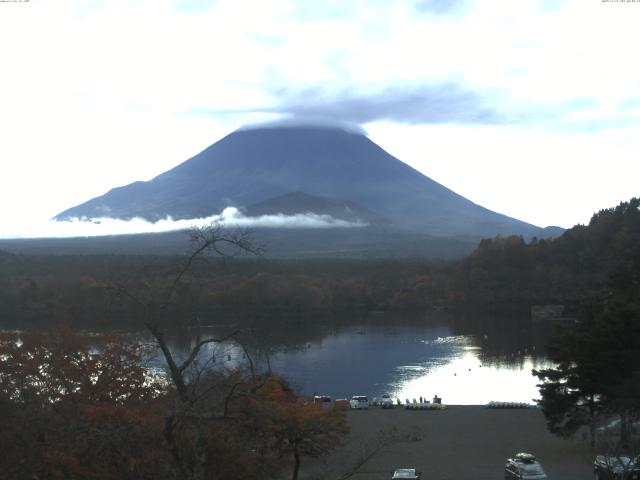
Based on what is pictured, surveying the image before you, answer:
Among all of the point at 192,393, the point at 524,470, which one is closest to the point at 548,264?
the point at 524,470

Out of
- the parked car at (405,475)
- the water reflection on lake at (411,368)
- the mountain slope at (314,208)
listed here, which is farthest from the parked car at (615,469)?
the mountain slope at (314,208)

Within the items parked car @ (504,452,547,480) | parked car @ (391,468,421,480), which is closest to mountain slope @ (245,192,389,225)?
parked car @ (391,468,421,480)

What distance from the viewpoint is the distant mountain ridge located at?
10644 cm

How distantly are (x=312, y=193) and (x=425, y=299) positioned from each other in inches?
2568

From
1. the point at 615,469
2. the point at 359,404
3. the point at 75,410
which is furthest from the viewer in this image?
the point at 359,404

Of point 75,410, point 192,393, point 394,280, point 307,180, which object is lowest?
point 394,280

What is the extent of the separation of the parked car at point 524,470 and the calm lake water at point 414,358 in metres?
5.52

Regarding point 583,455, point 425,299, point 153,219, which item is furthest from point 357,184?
point 583,455

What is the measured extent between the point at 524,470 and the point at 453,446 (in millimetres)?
Answer: 3088

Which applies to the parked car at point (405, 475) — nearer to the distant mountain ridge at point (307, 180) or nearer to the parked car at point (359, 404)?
the parked car at point (359, 404)

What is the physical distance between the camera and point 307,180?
113688 millimetres

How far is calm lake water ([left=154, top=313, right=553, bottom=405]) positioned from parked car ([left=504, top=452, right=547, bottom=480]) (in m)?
5.52

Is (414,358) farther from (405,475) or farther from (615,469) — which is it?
(615,469)

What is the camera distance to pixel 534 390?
65.5ft
